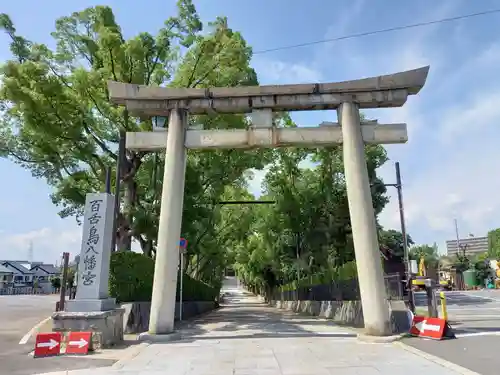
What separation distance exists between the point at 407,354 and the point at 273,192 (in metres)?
16.5

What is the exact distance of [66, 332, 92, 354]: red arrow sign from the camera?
895 centimetres

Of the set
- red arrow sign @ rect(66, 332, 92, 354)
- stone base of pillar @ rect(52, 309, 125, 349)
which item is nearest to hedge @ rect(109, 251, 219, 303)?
stone base of pillar @ rect(52, 309, 125, 349)

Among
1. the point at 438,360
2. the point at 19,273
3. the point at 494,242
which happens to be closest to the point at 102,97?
the point at 438,360

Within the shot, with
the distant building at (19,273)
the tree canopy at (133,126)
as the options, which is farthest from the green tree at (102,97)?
the distant building at (19,273)

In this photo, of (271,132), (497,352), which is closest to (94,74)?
(271,132)

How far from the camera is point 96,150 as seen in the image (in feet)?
55.7

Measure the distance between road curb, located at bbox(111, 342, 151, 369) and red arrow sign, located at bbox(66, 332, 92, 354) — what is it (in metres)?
1.00

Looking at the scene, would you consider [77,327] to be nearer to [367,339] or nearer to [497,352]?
[367,339]

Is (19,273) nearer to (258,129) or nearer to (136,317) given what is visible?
(136,317)

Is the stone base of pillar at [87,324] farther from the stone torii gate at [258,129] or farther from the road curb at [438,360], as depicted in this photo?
the road curb at [438,360]

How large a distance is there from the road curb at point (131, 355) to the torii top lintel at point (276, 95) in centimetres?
686

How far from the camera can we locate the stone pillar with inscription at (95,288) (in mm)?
9641

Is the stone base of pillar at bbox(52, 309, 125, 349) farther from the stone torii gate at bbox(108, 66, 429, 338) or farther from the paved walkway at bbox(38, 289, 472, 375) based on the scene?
the stone torii gate at bbox(108, 66, 429, 338)

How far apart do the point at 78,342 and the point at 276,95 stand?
8502mm
